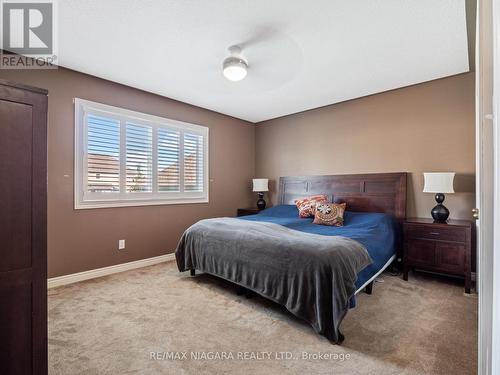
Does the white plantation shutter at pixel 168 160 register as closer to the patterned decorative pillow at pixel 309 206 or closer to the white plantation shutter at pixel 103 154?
the white plantation shutter at pixel 103 154

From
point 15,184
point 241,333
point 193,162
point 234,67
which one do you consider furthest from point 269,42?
point 241,333

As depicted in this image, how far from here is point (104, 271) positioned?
10.7 feet

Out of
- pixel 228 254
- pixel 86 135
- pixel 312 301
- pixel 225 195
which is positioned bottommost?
pixel 312 301

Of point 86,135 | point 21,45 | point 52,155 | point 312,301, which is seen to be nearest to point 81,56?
point 21,45

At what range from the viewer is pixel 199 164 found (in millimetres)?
4363

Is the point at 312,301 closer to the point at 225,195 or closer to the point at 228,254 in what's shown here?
the point at 228,254

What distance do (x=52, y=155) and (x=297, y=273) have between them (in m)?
2.92

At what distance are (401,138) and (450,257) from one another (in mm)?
1627

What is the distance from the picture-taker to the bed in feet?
6.09

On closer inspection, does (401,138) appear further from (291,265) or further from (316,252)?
(291,265)

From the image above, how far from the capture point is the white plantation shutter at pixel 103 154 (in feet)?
10.4

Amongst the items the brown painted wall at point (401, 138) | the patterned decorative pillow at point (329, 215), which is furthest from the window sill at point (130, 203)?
the patterned decorative pillow at point (329, 215)

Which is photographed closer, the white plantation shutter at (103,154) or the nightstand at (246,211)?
the white plantation shutter at (103,154)

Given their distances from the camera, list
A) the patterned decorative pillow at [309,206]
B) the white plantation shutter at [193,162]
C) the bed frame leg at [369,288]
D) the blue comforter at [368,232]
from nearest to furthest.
Answer: the blue comforter at [368,232], the bed frame leg at [369,288], the patterned decorative pillow at [309,206], the white plantation shutter at [193,162]
